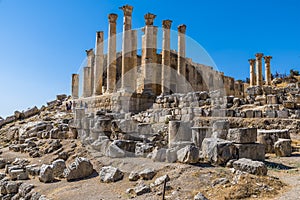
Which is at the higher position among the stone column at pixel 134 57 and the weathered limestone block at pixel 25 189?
the stone column at pixel 134 57

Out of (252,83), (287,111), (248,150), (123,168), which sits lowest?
(123,168)

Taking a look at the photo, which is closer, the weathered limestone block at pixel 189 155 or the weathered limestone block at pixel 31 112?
the weathered limestone block at pixel 189 155

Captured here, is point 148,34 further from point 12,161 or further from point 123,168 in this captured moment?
point 123,168

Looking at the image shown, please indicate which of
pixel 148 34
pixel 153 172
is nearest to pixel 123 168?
pixel 153 172

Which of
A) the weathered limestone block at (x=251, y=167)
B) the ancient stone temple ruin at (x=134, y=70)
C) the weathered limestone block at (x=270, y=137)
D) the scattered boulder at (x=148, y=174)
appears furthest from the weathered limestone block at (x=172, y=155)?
the ancient stone temple ruin at (x=134, y=70)

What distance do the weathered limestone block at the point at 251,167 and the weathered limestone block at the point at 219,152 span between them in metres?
0.73

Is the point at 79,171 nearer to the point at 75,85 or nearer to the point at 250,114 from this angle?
the point at 250,114

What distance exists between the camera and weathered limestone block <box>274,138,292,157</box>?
969 cm

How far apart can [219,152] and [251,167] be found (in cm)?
129

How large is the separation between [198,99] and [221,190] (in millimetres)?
12900

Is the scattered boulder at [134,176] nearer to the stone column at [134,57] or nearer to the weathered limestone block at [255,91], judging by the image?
the weathered limestone block at [255,91]

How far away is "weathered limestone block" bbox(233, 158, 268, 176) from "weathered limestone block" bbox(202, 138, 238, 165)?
0.73 metres

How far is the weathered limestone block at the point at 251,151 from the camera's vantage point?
8.40 m

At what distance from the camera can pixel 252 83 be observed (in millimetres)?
36969
